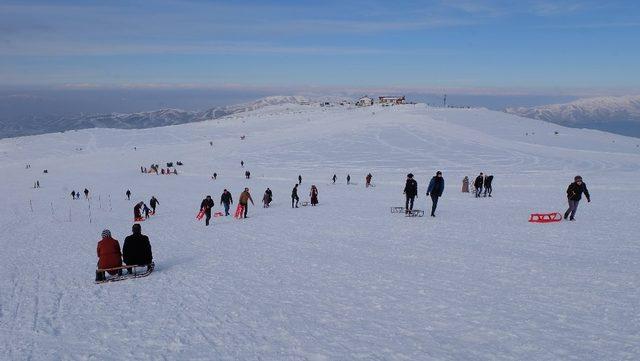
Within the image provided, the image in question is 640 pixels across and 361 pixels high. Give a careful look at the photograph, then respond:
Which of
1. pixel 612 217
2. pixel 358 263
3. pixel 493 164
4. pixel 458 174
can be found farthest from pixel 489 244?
pixel 493 164

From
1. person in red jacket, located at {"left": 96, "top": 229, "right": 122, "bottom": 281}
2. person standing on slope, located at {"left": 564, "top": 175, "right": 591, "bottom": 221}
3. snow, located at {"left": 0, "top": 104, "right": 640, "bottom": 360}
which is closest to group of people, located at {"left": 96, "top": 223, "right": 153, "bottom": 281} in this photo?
person in red jacket, located at {"left": 96, "top": 229, "right": 122, "bottom": 281}

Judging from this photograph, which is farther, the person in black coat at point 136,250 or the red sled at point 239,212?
the red sled at point 239,212

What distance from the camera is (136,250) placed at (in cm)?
1091

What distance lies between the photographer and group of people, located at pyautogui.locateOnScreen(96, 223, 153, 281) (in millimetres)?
10508

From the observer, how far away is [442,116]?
310ft

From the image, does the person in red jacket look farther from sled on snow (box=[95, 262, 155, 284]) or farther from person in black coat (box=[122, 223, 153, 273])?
person in black coat (box=[122, 223, 153, 273])

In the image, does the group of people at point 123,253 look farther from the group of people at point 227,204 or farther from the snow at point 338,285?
the group of people at point 227,204

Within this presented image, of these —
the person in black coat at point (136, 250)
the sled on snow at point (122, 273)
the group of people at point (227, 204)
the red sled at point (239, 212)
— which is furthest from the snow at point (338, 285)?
the red sled at point (239, 212)

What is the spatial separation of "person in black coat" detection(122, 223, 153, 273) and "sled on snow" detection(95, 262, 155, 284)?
114 millimetres

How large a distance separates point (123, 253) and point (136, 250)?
0.91 ft

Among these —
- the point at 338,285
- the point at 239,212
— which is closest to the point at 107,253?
the point at 338,285

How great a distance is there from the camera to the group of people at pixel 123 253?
1051 centimetres

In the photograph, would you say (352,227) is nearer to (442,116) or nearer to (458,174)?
(458,174)

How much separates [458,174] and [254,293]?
39274mm
